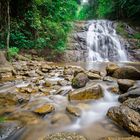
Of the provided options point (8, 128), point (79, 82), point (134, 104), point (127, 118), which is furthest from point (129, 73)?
point (8, 128)

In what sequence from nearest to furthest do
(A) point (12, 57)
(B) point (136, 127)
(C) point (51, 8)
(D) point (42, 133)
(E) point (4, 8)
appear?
1. (B) point (136, 127)
2. (D) point (42, 133)
3. (A) point (12, 57)
4. (E) point (4, 8)
5. (C) point (51, 8)

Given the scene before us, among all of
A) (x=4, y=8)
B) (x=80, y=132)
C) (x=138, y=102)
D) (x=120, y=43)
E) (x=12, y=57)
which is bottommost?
(x=80, y=132)

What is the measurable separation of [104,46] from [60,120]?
9980 mm

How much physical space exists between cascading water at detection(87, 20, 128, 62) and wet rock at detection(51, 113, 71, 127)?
8.34m

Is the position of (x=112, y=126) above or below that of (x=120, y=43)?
below

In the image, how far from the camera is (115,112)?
333 cm

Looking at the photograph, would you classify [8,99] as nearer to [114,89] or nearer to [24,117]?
[24,117]

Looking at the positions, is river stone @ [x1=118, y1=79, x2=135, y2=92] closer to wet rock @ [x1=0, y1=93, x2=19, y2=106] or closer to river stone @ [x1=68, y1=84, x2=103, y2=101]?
river stone @ [x1=68, y1=84, x2=103, y2=101]

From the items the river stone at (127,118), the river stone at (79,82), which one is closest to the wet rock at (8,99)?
the river stone at (79,82)

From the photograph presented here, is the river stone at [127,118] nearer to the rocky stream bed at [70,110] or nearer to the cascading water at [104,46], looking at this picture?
the rocky stream bed at [70,110]

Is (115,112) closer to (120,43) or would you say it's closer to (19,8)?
(19,8)

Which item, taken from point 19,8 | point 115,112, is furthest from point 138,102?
point 19,8

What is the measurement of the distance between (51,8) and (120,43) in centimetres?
516

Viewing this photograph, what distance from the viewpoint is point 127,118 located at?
298 cm
